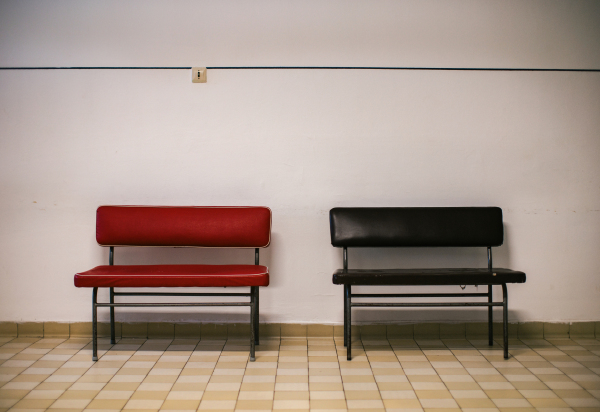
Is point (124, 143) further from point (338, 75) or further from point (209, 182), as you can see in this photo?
point (338, 75)

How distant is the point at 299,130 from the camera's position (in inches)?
118

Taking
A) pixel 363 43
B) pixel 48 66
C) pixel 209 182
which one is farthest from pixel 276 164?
pixel 48 66

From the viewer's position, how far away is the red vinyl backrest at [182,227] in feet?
9.29

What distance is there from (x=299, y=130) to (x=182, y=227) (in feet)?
3.45

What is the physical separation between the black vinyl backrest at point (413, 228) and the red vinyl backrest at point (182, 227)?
53 centimetres

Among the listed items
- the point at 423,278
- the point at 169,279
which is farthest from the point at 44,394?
the point at 423,278

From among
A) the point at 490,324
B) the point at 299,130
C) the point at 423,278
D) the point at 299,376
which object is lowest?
the point at 299,376

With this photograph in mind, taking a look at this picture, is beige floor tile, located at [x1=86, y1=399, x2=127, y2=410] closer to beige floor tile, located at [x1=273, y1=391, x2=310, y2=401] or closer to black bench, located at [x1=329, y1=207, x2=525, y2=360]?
beige floor tile, located at [x1=273, y1=391, x2=310, y2=401]

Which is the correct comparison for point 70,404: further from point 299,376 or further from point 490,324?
point 490,324

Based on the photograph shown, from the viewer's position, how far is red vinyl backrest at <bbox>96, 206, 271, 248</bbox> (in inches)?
111

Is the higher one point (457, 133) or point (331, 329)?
point (457, 133)

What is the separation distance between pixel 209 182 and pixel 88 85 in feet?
3.61

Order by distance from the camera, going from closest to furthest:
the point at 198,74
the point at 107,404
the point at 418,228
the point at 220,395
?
the point at 107,404 → the point at 220,395 → the point at 418,228 → the point at 198,74

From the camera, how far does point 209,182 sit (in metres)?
3.02
